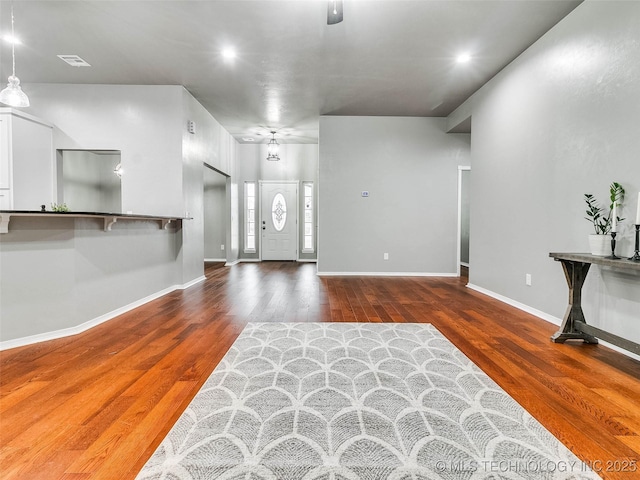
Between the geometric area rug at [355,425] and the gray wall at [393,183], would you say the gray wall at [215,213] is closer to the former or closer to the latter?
the gray wall at [393,183]

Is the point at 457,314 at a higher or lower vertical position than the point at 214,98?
lower

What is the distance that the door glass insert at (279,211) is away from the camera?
7.91m

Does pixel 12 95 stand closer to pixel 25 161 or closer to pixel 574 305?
pixel 25 161

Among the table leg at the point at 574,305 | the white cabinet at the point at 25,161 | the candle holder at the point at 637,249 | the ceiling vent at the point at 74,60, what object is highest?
the ceiling vent at the point at 74,60

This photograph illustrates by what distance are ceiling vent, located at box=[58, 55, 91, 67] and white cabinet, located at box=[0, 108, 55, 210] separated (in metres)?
0.98

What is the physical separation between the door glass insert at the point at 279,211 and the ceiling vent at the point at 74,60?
4.59 meters

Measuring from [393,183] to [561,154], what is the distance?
115 inches

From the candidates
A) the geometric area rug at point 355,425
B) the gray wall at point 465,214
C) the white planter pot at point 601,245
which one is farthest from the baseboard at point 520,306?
the gray wall at point 465,214

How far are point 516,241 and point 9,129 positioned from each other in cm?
643

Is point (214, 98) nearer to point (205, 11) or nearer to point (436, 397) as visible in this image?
point (205, 11)

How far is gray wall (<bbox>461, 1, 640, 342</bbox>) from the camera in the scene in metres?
2.34

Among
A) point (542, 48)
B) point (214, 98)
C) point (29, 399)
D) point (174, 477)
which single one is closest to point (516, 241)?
point (542, 48)

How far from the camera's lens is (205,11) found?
9.36 ft

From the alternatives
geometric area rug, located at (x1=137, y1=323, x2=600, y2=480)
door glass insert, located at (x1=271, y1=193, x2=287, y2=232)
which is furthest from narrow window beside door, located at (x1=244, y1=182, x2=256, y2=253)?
geometric area rug, located at (x1=137, y1=323, x2=600, y2=480)
